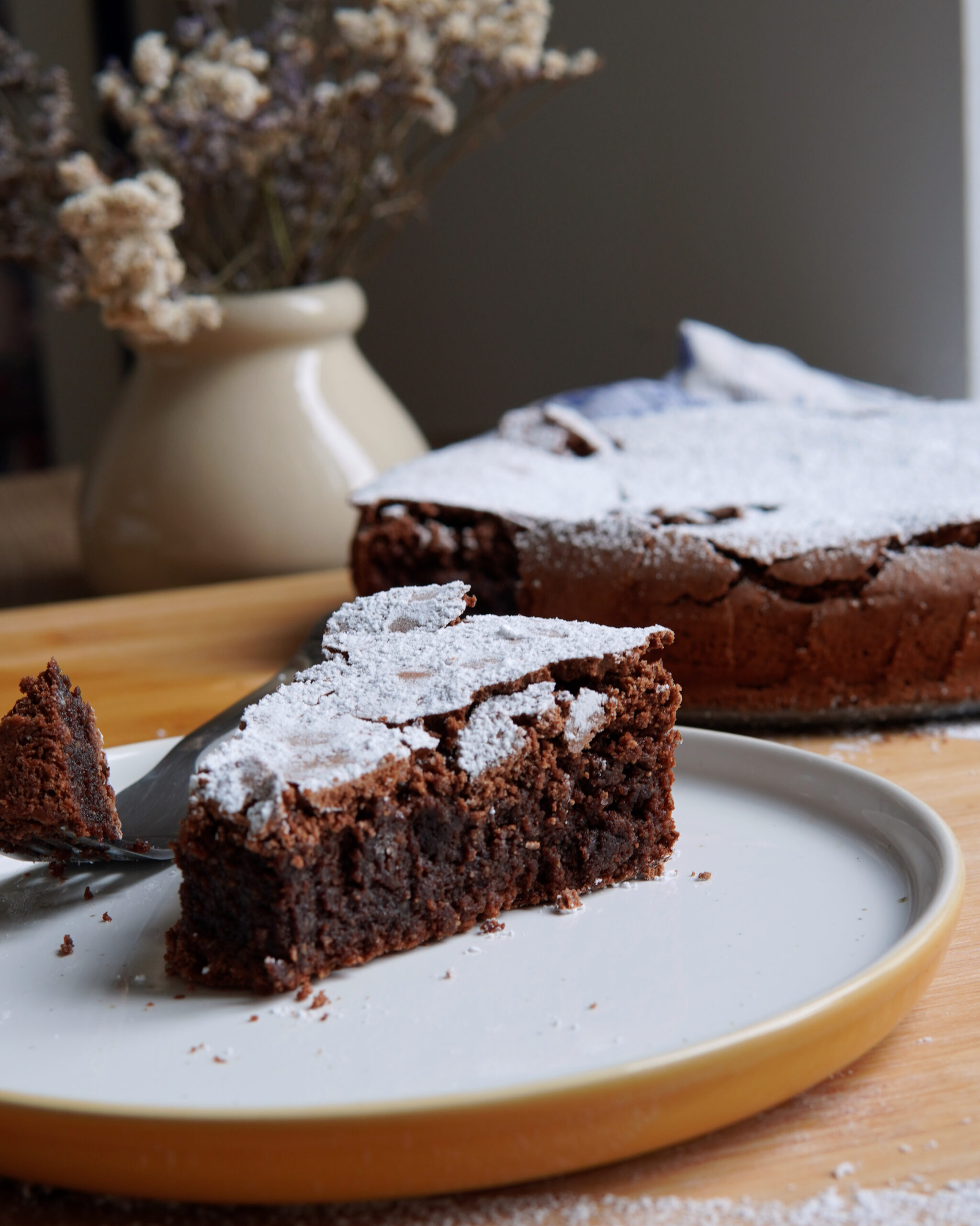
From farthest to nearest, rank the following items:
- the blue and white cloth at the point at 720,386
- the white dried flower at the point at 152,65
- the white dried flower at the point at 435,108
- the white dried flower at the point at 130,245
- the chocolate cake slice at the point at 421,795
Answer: the blue and white cloth at the point at 720,386
the white dried flower at the point at 435,108
the white dried flower at the point at 152,65
the white dried flower at the point at 130,245
the chocolate cake slice at the point at 421,795

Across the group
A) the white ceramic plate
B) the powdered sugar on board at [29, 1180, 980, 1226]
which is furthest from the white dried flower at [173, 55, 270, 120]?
the powdered sugar on board at [29, 1180, 980, 1226]

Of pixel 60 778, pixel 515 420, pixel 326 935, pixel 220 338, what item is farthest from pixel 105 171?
pixel 326 935

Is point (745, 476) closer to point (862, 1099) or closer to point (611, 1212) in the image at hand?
point (862, 1099)

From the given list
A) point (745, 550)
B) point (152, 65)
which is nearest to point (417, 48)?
point (152, 65)

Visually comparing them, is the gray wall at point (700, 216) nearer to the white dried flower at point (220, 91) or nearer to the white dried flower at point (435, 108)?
the white dried flower at point (435, 108)

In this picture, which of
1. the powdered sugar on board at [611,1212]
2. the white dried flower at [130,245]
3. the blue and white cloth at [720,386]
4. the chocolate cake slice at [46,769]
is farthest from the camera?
the blue and white cloth at [720,386]

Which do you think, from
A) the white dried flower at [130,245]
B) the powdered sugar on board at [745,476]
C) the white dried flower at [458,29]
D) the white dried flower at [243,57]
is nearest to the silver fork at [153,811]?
the powdered sugar on board at [745,476]
